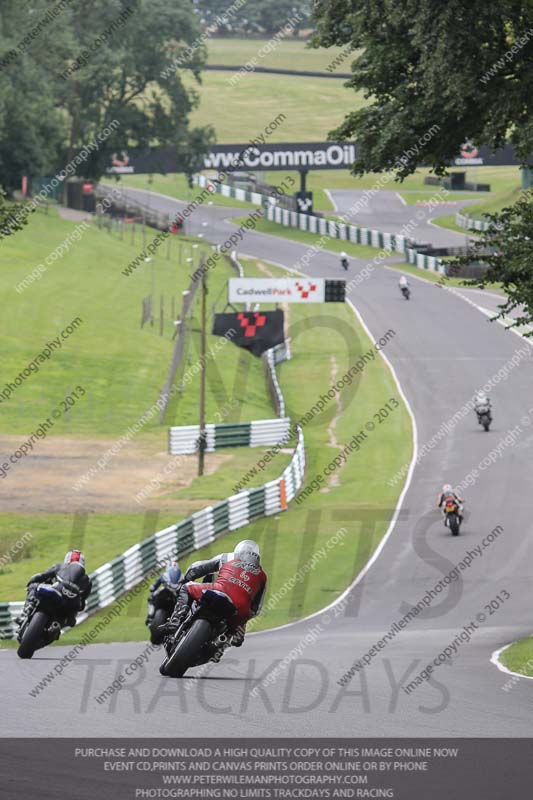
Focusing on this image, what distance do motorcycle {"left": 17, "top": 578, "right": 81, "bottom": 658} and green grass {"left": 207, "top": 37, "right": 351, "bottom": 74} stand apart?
157 m

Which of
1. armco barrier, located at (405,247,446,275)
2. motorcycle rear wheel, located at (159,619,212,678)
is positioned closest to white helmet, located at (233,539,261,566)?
motorcycle rear wheel, located at (159,619,212,678)

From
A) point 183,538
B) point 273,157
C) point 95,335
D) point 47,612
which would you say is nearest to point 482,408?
point 183,538

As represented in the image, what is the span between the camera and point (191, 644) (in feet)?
41.4

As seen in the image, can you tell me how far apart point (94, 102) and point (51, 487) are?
5874 cm

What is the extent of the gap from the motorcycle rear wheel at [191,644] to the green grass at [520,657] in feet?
17.3

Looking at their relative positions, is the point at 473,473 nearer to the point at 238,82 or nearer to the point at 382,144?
the point at 382,144

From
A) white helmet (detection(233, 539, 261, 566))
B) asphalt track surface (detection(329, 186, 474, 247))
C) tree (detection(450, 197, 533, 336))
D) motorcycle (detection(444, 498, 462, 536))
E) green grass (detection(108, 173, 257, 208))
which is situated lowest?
green grass (detection(108, 173, 257, 208))

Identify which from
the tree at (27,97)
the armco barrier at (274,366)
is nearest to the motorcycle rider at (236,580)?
the armco barrier at (274,366)

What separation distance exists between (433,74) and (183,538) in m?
12.8

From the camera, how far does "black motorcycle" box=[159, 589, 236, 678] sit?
12.6 metres

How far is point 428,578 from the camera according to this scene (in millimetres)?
28766

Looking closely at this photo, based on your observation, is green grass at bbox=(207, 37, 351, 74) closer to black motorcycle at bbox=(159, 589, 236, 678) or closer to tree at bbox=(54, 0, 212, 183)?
tree at bbox=(54, 0, 212, 183)
